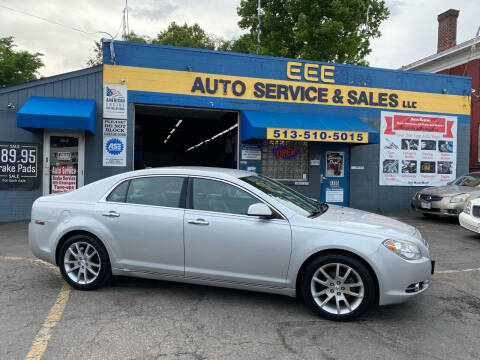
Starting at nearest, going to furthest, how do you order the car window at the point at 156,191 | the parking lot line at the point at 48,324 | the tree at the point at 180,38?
the parking lot line at the point at 48,324 → the car window at the point at 156,191 → the tree at the point at 180,38

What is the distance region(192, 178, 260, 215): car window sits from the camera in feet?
13.6

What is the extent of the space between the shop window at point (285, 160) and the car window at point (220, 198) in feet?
24.9

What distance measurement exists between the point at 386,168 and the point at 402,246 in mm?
9698

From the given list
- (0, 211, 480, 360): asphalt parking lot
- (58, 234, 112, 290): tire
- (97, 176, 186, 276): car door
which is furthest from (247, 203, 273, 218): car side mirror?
(58, 234, 112, 290): tire

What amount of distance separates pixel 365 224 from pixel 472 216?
16.7ft

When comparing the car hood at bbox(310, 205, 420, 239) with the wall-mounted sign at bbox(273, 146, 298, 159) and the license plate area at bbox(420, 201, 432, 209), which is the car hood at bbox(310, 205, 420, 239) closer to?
the license plate area at bbox(420, 201, 432, 209)

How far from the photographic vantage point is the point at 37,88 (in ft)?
33.7

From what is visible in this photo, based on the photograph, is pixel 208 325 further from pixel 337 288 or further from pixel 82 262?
pixel 82 262

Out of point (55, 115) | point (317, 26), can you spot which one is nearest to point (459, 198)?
point (55, 115)

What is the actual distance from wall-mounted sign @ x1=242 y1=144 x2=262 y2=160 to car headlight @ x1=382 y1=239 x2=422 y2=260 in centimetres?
810

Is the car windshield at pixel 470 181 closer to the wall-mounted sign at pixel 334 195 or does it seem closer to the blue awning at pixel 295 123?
the blue awning at pixel 295 123

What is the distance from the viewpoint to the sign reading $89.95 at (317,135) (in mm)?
10523

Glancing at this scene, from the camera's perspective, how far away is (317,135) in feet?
35.6

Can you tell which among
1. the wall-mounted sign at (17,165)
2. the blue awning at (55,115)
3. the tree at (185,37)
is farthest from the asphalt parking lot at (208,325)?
the tree at (185,37)
